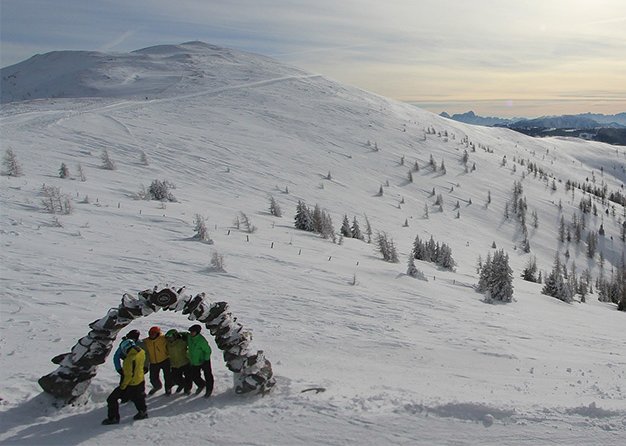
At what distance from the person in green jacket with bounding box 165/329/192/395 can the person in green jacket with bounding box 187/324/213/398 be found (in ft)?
0.35

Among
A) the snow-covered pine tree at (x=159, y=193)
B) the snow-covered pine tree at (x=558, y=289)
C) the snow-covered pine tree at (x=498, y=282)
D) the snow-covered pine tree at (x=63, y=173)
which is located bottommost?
the snow-covered pine tree at (x=558, y=289)

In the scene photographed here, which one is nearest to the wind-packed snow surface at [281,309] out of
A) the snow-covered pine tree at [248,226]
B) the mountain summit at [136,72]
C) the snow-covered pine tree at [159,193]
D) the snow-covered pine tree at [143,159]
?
the snow-covered pine tree at [143,159]

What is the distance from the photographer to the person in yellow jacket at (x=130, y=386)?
7383mm

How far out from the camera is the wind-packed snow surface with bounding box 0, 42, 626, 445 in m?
7.46

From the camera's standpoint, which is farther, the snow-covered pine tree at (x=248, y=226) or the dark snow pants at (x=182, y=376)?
the snow-covered pine tree at (x=248, y=226)

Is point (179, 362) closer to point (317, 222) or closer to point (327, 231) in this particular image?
point (327, 231)

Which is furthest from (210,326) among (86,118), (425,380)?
(86,118)

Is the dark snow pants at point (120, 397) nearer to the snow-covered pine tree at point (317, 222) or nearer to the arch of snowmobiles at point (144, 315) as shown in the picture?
the arch of snowmobiles at point (144, 315)

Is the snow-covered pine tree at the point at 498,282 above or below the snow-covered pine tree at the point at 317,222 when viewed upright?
below

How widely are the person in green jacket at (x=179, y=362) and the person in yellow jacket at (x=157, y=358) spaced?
0.09 metres

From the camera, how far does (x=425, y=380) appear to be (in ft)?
31.3

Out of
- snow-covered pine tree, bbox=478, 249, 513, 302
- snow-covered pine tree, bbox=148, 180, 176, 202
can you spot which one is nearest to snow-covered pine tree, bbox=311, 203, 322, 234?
snow-covered pine tree, bbox=148, 180, 176, 202

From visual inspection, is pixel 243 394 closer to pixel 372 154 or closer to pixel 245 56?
pixel 372 154

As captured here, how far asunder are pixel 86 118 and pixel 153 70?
42.7 metres
